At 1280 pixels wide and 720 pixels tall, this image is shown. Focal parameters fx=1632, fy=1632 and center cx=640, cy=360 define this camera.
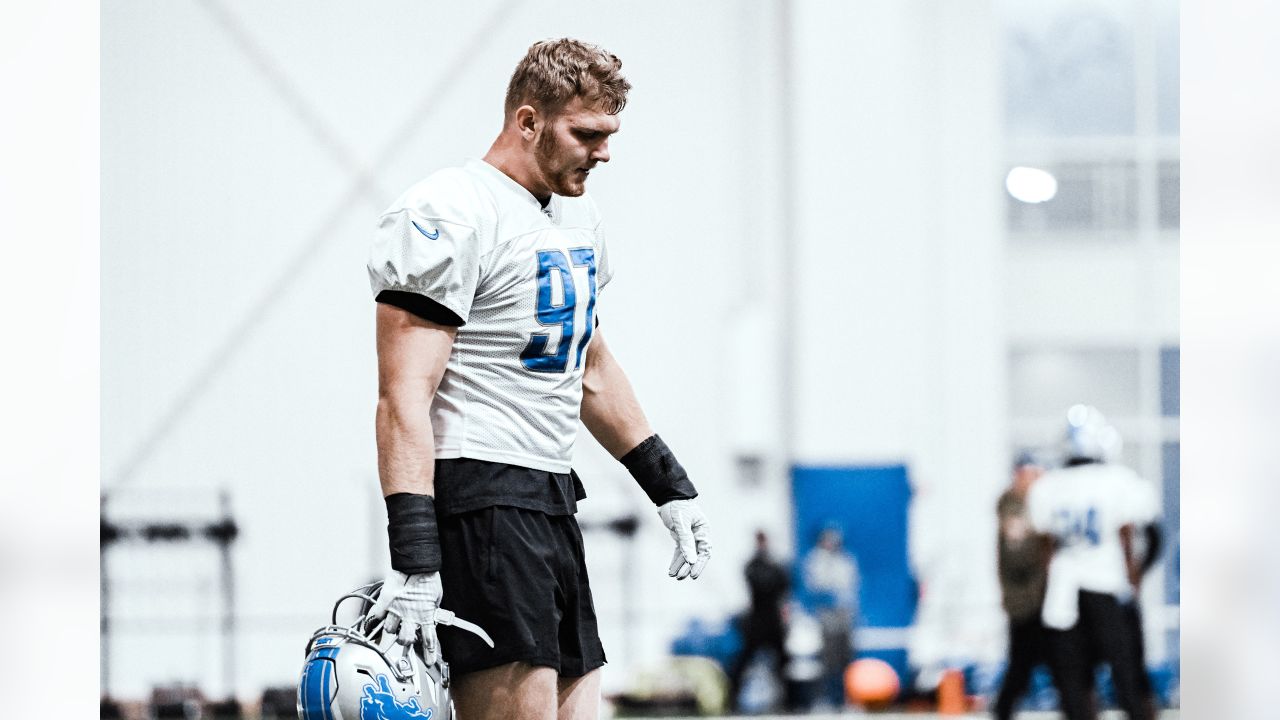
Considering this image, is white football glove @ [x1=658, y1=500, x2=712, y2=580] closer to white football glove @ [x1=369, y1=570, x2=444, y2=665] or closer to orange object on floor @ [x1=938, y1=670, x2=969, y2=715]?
white football glove @ [x1=369, y1=570, x2=444, y2=665]

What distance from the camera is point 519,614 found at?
9.33 ft

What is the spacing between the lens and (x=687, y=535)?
3.32m

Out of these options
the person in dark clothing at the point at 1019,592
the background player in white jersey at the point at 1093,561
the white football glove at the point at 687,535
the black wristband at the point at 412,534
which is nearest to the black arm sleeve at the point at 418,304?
the black wristband at the point at 412,534

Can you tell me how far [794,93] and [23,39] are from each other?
892 centimetres

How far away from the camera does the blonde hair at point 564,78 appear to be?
114 inches

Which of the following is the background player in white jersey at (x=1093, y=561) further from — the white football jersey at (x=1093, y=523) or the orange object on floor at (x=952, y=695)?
the orange object on floor at (x=952, y=695)

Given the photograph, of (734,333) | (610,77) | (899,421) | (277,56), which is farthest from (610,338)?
(610,77)

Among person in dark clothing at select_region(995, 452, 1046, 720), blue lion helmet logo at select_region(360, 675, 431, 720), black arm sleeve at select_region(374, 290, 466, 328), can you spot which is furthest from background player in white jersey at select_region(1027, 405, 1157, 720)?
blue lion helmet logo at select_region(360, 675, 431, 720)

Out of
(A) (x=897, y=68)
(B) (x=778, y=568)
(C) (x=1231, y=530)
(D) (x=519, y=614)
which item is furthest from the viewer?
(A) (x=897, y=68)

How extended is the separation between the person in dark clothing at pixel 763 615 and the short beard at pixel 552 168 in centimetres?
739

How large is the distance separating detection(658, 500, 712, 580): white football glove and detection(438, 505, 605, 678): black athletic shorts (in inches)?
17.0

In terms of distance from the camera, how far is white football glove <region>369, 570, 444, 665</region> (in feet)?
9.02

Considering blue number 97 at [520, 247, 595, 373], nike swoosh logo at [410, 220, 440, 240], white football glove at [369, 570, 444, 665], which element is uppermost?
nike swoosh logo at [410, 220, 440, 240]

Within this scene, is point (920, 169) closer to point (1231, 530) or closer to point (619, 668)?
point (619, 668)
